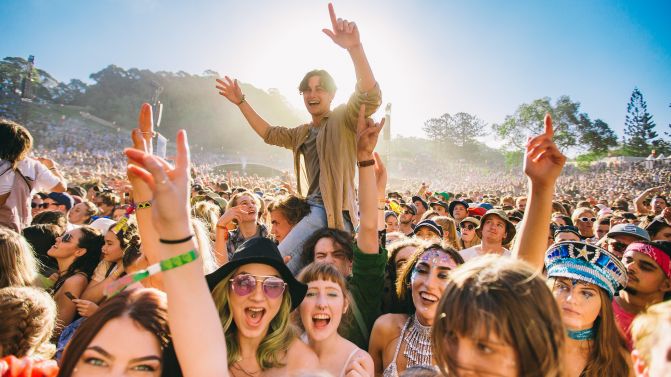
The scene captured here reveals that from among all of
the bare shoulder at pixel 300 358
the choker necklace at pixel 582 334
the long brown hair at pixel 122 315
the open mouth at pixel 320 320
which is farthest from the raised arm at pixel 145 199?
the choker necklace at pixel 582 334

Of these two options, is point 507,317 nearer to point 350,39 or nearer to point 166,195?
point 166,195

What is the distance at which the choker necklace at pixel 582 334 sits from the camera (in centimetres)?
209

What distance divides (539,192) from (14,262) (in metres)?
3.42

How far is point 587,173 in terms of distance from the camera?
1459 inches

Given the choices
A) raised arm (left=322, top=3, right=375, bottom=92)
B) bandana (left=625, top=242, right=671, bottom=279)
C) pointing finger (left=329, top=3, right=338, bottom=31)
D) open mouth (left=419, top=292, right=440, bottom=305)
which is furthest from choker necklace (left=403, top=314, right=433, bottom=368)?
bandana (left=625, top=242, right=671, bottom=279)

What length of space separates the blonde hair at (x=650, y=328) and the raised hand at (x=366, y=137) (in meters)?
1.64

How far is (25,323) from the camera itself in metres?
1.87

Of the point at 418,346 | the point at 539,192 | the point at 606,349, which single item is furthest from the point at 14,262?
the point at 606,349

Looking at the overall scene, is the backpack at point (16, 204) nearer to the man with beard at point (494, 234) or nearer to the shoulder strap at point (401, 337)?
the shoulder strap at point (401, 337)

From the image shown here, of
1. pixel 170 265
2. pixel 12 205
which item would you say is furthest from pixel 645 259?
pixel 12 205

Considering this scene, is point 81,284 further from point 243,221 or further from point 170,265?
point 170,265

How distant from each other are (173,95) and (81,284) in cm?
7491

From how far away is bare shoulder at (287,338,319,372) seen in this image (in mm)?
2029

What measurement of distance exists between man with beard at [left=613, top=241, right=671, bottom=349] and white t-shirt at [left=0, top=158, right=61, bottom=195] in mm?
5550
